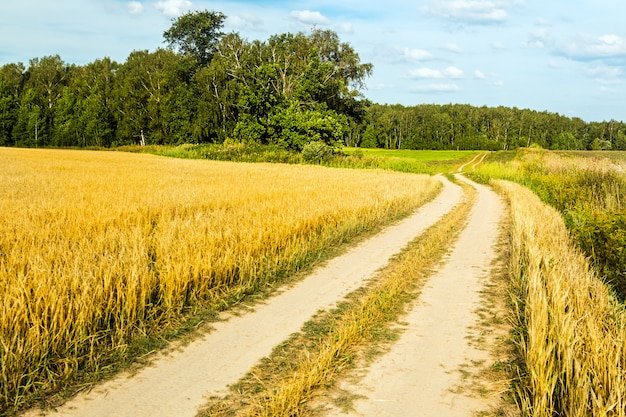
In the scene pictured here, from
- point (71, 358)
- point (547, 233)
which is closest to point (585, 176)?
point (547, 233)

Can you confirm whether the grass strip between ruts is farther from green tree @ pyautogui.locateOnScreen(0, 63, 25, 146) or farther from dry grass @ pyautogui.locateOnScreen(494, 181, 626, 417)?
green tree @ pyautogui.locateOnScreen(0, 63, 25, 146)

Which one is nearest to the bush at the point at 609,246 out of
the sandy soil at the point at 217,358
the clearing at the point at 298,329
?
the clearing at the point at 298,329

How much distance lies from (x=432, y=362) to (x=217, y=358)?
7.90ft

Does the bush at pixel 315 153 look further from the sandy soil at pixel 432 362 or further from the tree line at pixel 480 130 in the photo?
the tree line at pixel 480 130

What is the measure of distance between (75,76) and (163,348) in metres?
114

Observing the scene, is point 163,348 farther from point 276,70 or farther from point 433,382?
point 276,70

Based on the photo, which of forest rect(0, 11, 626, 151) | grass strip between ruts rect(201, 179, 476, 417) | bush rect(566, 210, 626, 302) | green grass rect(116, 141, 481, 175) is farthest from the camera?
forest rect(0, 11, 626, 151)

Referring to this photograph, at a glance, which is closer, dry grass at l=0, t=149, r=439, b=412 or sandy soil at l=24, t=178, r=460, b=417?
sandy soil at l=24, t=178, r=460, b=417

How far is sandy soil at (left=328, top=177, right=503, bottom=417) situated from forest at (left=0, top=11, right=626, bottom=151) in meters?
48.2

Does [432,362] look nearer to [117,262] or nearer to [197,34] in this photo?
[117,262]

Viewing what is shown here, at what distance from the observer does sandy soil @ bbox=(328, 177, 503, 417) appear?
4172mm

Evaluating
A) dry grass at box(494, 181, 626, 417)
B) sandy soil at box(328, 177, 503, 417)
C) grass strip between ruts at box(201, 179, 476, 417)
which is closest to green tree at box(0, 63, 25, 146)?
grass strip between ruts at box(201, 179, 476, 417)

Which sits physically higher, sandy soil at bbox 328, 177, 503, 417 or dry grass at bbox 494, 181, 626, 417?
dry grass at bbox 494, 181, 626, 417

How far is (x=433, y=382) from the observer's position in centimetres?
462
